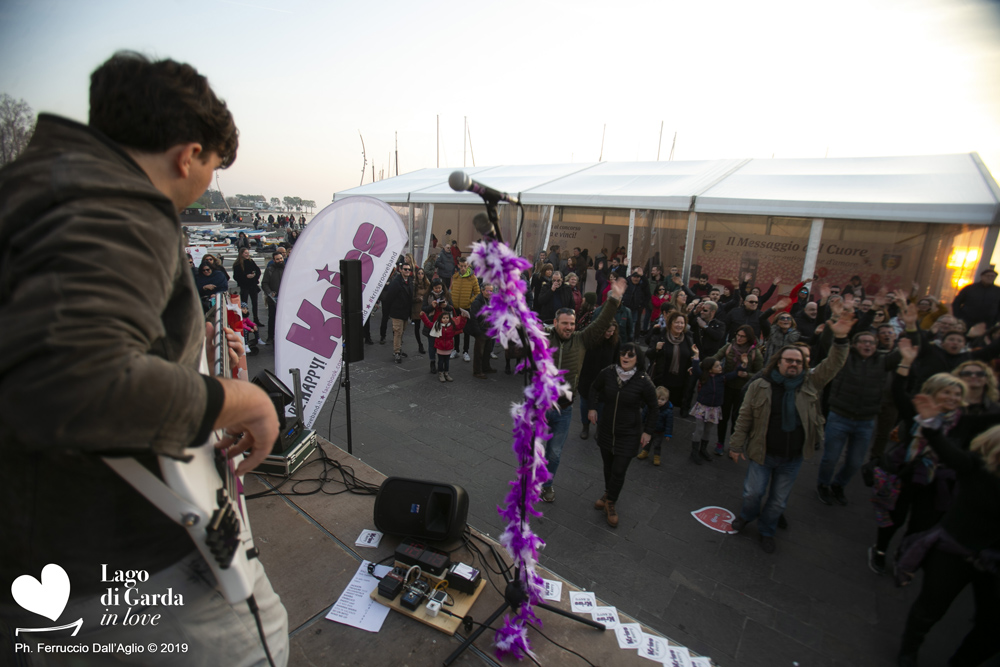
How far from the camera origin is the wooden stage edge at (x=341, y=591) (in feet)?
7.64

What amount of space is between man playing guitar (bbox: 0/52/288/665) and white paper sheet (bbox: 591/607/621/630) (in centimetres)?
190

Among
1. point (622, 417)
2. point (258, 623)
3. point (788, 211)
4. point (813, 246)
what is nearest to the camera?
point (258, 623)

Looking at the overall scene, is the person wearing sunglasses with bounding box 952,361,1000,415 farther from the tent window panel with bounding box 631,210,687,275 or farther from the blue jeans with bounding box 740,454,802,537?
the tent window panel with bounding box 631,210,687,275

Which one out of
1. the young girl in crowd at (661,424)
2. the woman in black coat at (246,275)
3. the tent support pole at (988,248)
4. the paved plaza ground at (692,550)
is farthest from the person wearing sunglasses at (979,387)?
the woman in black coat at (246,275)

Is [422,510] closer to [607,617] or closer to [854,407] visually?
[607,617]

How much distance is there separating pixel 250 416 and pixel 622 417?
13.1ft

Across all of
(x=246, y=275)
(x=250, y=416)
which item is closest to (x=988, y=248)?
(x=250, y=416)

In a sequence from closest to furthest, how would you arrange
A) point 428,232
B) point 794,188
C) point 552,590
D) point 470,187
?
1. point 470,187
2. point 552,590
3. point 794,188
4. point 428,232

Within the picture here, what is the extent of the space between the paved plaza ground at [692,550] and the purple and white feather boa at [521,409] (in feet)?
4.72

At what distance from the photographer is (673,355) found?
610 cm

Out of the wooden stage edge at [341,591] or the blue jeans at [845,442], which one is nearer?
the wooden stage edge at [341,591]

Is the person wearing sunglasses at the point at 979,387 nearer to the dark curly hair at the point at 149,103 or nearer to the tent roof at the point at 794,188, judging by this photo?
the dark curly hair at the point at 149,103

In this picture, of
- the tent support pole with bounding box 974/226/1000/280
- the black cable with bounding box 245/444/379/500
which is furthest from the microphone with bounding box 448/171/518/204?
the tent support pole with bounding box 974/226/1000/280

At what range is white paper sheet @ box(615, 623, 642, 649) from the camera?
2.49m
